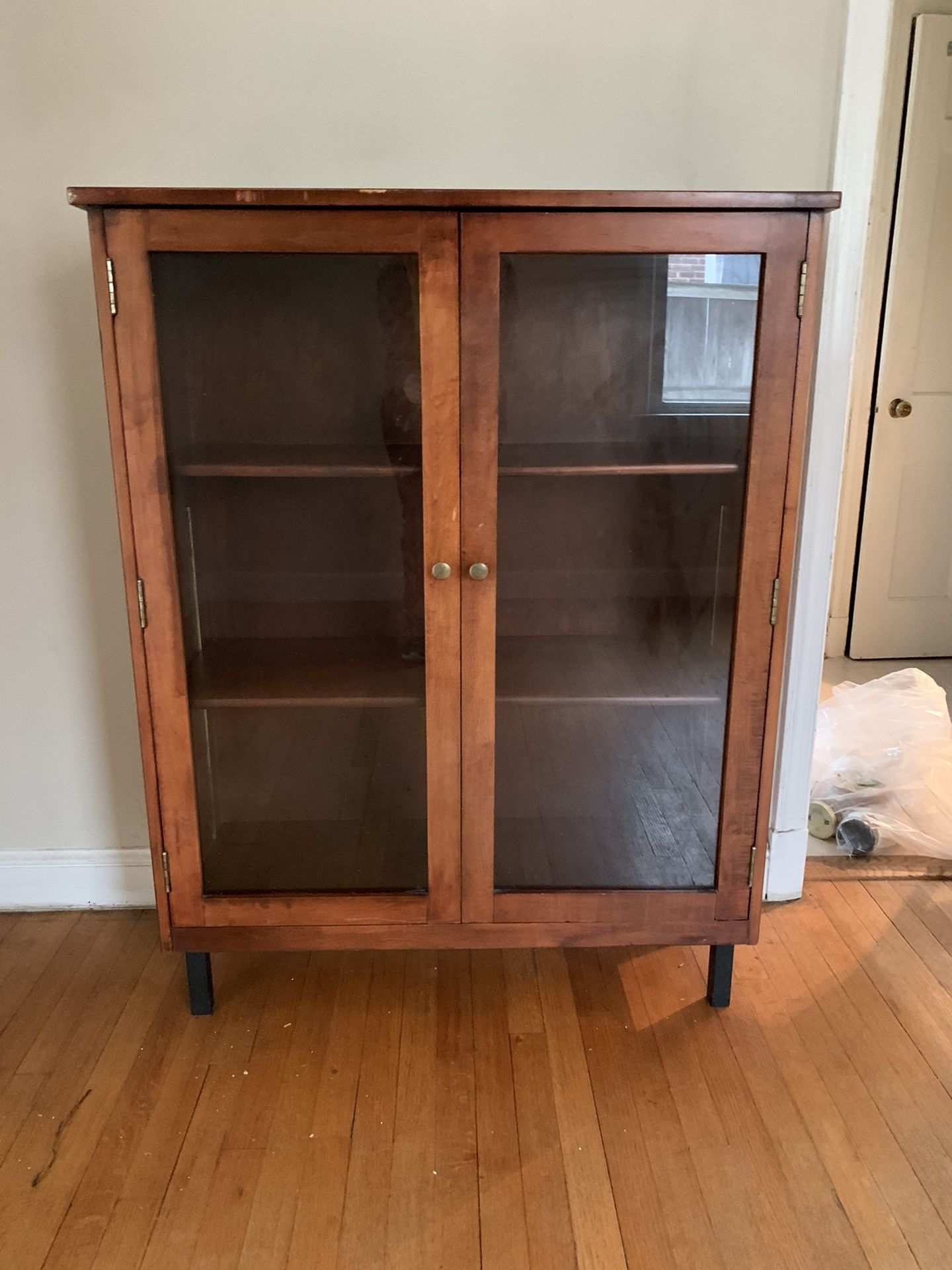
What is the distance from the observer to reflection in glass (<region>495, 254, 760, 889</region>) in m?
1.40

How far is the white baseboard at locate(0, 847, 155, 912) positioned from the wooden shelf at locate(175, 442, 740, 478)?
947 millimetres

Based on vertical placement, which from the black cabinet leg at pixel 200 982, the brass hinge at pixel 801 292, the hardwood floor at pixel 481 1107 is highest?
the brass hinge at pixel 801 292

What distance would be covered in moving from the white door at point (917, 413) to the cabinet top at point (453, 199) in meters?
1.99

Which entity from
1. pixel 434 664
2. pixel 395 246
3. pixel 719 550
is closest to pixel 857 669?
→ pixel 719 550

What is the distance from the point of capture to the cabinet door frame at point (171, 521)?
132 centimetres

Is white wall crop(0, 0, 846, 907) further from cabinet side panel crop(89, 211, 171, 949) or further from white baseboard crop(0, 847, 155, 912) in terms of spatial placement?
white baseboard crop(0, 847, 155, 912)

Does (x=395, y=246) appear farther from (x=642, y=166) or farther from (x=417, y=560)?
(x=642, y=166)

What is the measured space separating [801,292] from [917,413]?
207cm

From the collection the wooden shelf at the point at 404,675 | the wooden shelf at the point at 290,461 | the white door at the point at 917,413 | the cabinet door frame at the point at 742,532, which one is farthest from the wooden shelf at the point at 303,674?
the white door at the point at 917,413

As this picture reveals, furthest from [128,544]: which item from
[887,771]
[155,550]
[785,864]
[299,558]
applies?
[887,771]

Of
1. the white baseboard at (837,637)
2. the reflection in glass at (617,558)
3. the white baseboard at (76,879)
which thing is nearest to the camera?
the reflection in glass at (617,558)

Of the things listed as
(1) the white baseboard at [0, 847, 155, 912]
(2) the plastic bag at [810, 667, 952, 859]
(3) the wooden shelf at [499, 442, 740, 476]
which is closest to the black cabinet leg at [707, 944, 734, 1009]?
(2) the plastic bag at [810, 667, 952, 859]

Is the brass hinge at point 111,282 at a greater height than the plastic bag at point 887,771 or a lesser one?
greater

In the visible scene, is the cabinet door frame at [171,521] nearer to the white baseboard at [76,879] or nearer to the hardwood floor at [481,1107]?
the hardwood floor at [481,1107]
